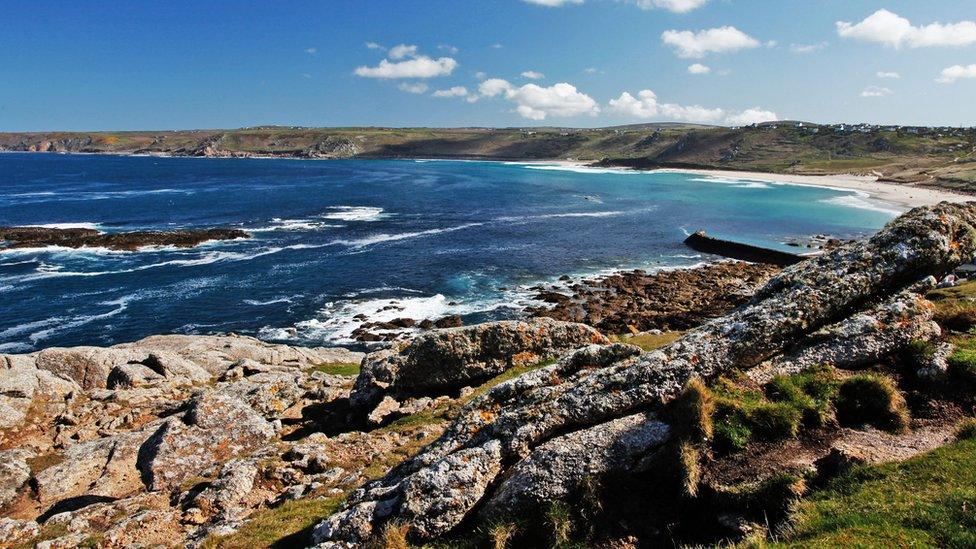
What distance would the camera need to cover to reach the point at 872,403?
370 inches

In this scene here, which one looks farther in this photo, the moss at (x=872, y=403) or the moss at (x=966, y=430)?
the moss at (x=872, y=403)

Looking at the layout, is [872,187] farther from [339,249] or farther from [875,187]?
[339,249]

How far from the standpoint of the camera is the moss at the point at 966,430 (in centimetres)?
831

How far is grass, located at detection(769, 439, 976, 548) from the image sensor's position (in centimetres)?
650

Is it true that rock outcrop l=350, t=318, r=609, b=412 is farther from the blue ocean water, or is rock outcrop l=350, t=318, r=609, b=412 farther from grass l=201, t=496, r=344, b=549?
the blue ocean water

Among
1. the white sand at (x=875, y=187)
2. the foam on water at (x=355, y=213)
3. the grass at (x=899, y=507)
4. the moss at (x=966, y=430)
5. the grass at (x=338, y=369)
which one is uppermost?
the white sand at (x=875, y=187)

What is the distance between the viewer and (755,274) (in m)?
60.4

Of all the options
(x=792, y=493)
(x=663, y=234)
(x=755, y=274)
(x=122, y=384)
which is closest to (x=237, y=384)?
(x=122, y=384)

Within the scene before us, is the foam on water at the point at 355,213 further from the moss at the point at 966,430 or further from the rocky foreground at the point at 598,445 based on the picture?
the moss at the point at 966,430

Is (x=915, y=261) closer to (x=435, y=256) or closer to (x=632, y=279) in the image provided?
(x=632, y=279)

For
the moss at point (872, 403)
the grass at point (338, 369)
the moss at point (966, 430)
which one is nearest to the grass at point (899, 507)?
the moss at point (966, 430)

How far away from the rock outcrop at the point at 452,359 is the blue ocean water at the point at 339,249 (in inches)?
987

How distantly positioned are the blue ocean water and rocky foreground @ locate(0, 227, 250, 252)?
122 inches

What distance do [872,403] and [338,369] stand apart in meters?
27.6
